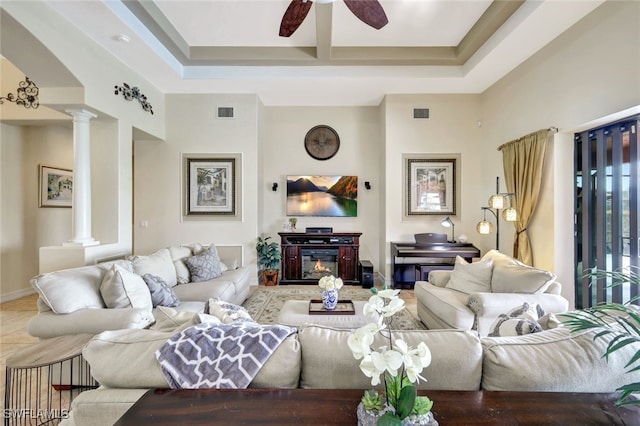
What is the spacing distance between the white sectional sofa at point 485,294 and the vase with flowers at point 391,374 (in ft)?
5.79

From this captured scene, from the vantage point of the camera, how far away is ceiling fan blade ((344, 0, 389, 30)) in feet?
8.09

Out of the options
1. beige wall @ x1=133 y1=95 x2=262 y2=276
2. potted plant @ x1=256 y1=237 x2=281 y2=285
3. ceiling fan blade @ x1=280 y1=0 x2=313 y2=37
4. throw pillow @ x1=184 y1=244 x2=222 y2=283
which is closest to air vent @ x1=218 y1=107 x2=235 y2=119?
beige wall @ x1=133 y1=95 x2=262 y2=276

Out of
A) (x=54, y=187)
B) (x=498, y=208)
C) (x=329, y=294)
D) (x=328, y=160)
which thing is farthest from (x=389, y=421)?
(x=54, y=187)

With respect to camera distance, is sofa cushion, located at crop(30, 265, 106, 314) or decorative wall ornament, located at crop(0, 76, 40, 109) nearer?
sofa cushion, located at crop(30, 265, 106, 314)

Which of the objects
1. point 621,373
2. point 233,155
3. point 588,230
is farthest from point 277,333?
point 233,155

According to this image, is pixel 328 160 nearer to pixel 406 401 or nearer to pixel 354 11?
pixel 354 11

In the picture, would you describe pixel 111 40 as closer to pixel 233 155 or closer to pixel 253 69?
pixel 253 69

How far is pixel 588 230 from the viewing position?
3.16 m

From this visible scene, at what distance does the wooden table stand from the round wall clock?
16.1 feet

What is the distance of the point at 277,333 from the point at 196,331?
1.04 feet

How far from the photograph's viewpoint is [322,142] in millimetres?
5594

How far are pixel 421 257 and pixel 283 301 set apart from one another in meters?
2.28

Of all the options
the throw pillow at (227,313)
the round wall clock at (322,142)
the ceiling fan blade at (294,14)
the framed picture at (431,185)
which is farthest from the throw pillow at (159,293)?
the framed picture at (431,185)

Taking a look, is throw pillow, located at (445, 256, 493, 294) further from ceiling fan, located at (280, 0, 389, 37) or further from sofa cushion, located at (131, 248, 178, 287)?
sofa cushion, located at (131, 248, 178, 287)
